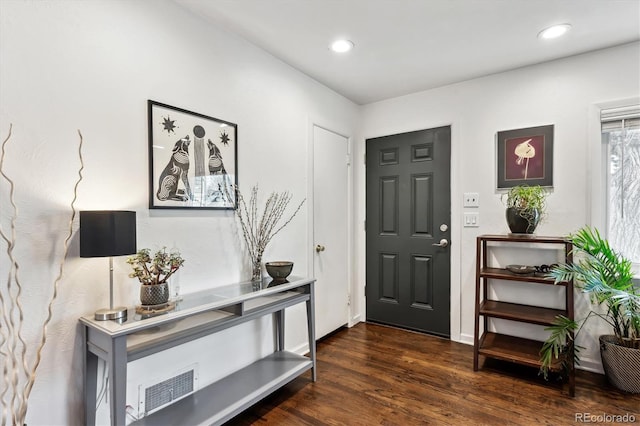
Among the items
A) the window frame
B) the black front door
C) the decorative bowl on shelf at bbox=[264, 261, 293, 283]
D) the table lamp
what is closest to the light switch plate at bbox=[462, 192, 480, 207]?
the black front door

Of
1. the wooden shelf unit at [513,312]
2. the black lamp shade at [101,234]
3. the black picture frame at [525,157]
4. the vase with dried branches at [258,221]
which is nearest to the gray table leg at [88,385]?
the black lamp shade at [101,234]

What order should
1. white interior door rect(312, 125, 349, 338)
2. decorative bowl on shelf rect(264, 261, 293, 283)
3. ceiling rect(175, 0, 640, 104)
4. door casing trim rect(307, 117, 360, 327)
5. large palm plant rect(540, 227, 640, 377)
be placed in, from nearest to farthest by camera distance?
ceiling rect(175, 0, 640, 104) → large palm plant rect(540, 227, 640, 377) → decorative bowl on shelf rect(264, 261, 293, 283) → door casing trim rect(307, 117, 360, 327) → white interior door rect(312, 125, 349, 338)

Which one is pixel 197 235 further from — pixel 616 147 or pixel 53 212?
pixel 616 147

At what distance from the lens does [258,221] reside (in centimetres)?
238

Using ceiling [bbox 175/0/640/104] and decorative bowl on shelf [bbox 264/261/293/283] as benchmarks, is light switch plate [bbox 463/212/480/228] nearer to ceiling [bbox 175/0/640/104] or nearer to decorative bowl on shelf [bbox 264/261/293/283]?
ceiling [bbox 175/0/640/104]

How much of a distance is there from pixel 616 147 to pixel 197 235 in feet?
10.2

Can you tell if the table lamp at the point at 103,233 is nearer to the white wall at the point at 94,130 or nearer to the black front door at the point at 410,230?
the white wall at the point at 94,130

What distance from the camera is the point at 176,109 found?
1.85 meters

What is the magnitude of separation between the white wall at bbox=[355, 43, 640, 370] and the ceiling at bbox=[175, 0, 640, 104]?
5.7 inches

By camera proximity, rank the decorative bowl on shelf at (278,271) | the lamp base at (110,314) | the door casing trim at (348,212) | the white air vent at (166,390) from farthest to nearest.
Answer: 1. the door casing trim at (348,212)
2. the decorative bowl on shelf at (278,271)
3. the white air vent at (166,390)
4. the lamp base at (110,314)

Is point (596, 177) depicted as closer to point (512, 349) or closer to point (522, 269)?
point (522, 269)

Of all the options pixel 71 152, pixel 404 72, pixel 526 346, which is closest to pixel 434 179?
pixel 404 72

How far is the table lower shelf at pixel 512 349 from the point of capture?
2.29 meters

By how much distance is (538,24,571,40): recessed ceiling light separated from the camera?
2095mm
